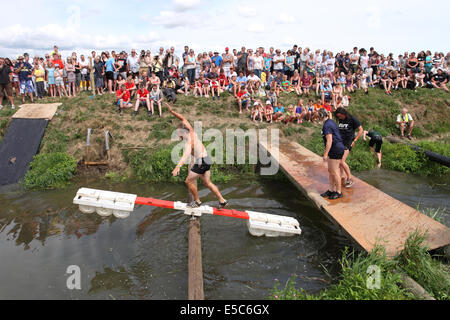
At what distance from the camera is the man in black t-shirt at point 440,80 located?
57.7 ft

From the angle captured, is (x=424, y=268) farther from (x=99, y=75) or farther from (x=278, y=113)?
(x=99, y=75)

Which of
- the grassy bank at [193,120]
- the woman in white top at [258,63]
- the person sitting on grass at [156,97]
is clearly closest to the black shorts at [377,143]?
the grassy bank at [193,120]

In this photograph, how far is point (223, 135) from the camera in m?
12.7

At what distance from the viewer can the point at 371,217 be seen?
614 centimetres

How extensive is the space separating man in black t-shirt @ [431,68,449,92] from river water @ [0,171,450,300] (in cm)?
1089

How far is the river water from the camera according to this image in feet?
18.1

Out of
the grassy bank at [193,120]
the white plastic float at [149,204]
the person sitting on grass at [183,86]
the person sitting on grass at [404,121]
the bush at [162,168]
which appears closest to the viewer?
the white plastic float at [149,204]

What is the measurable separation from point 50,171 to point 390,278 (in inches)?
402

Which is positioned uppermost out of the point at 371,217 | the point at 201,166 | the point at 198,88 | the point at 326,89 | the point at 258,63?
the point at 258,63

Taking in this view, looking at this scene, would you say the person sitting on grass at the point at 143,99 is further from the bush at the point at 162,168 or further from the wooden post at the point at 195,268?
the wooden post at the point at 195,268

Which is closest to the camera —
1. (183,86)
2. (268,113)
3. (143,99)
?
(143,99)

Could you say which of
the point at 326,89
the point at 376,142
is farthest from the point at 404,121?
the point at 376,142

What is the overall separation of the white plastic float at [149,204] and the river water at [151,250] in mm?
466

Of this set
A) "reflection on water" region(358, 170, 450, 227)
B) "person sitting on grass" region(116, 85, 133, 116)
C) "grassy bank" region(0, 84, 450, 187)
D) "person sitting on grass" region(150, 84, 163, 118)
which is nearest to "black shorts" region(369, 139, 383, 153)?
"grassy bank" region(0, 84, 450, 187)
